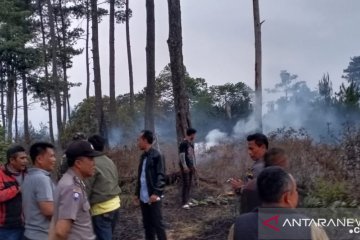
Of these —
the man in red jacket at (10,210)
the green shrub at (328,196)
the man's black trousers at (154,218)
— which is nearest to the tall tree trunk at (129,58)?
the green shrub at (328,196)

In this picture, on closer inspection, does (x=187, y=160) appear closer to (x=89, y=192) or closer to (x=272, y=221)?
(x=89, y=192)

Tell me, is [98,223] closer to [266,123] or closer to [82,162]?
[82,162]

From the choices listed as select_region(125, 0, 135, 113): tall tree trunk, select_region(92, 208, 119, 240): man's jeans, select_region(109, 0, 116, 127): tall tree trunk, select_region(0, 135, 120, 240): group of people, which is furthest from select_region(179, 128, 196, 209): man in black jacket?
select_region(125, 0, 135, 113): tall tree trunk

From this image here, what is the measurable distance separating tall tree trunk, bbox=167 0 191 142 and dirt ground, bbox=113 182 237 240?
1.81 m

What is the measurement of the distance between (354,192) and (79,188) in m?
5.84

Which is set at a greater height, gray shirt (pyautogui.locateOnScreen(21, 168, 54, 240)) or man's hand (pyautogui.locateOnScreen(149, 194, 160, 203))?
gray shirt (pyautogui.locateOnScreen(21, 168, 54, 240))

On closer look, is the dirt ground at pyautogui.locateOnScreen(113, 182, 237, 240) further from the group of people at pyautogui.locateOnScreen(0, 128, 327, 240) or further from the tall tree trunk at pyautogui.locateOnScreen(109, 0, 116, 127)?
the tall tree trunk at pyautogui.locateOnScreen(109, 0, 116, 127)

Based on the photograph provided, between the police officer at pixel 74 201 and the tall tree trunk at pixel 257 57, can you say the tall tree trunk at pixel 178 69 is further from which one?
the police officer at pixel 74 201

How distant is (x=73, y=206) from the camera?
438 cm

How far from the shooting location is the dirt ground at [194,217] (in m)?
9.80

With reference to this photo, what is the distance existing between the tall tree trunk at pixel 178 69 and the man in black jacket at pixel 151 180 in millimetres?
6751

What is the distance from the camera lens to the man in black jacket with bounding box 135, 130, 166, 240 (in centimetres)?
792

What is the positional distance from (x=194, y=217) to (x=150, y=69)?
342 inches

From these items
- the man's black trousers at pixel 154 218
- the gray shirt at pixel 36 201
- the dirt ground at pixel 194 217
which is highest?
the gray shirt at pixel 36 201
